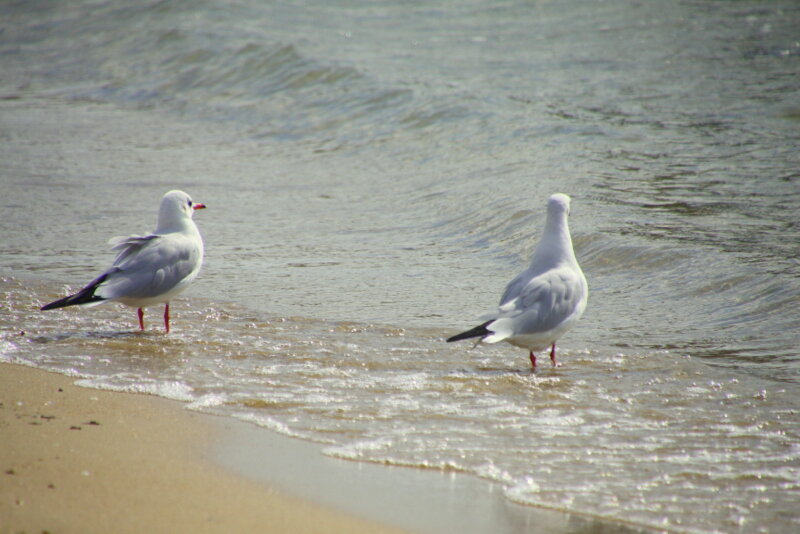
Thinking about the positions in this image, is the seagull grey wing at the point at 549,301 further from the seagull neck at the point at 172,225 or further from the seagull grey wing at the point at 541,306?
the seagull neck at the point at 172,225

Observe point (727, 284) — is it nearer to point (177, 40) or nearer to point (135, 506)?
point (135, 506)

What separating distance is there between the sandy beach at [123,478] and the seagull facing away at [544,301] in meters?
1.56

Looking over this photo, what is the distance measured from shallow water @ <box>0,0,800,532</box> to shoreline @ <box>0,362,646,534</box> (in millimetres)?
190

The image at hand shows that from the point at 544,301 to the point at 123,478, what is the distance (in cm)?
251

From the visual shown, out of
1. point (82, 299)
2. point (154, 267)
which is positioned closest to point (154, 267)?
point (154, 267)

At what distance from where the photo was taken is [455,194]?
30.5 ft

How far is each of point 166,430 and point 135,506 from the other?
81cm

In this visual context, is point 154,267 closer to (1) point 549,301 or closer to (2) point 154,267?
(2) point 154,267

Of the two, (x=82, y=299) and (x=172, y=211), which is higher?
(x=172, y=211)

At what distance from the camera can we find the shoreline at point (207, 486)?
3010mm

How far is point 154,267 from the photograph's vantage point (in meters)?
5.55

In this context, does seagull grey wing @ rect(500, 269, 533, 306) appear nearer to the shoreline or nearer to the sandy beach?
the shoreline

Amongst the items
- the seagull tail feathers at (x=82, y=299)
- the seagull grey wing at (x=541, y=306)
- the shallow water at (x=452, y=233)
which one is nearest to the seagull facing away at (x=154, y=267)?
the seagull tail feathers at (x=82, y=299)

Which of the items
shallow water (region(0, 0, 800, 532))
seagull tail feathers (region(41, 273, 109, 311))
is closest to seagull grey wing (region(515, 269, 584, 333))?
shallow water (region(0, 0, 800, 532))
